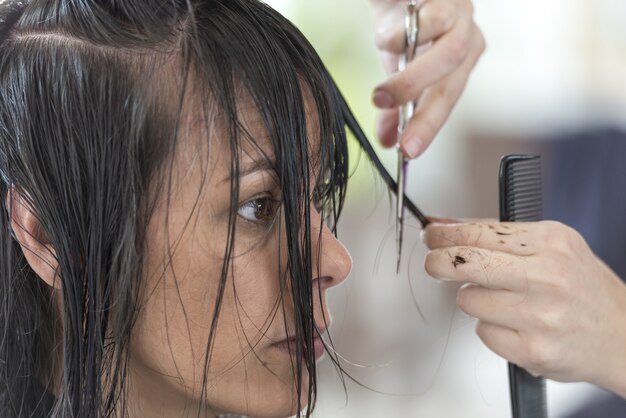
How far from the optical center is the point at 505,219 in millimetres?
906

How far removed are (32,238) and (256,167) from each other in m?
0.25

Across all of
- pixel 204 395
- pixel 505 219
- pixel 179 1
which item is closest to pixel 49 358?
pixel 204 395

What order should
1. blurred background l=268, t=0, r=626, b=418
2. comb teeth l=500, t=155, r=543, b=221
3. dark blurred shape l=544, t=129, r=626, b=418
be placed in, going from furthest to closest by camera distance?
blurred background l=268, t=0, r=626, b=418 → dark blurred shape l=544, t=129, r=626, b=418 → comb teeth l=500, t=155, r=543, b=221

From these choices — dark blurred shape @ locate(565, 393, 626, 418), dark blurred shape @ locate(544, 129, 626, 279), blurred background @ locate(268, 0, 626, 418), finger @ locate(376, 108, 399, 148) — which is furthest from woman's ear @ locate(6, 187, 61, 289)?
blurred background @ locate(268, 0, 626, 418)

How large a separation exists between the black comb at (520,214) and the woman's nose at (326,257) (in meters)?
0.19

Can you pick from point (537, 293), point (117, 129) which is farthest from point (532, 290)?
point (117, 129)

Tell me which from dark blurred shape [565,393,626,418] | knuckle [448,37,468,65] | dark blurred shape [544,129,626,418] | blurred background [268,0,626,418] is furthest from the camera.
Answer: blurred background [268,0,626,418]

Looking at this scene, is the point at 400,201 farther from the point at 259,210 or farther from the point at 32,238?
the point at 32,238

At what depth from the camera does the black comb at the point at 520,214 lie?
89 centimetres

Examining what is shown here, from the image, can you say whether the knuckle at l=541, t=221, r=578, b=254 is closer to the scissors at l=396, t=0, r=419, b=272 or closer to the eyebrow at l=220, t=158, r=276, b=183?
the scissors at l=396, t=0, r=419, b=272

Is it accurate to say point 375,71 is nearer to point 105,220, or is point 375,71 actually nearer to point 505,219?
point 505,219

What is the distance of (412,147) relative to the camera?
3.22 feet

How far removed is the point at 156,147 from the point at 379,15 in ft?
1.55

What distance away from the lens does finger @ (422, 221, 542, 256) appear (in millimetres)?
857
